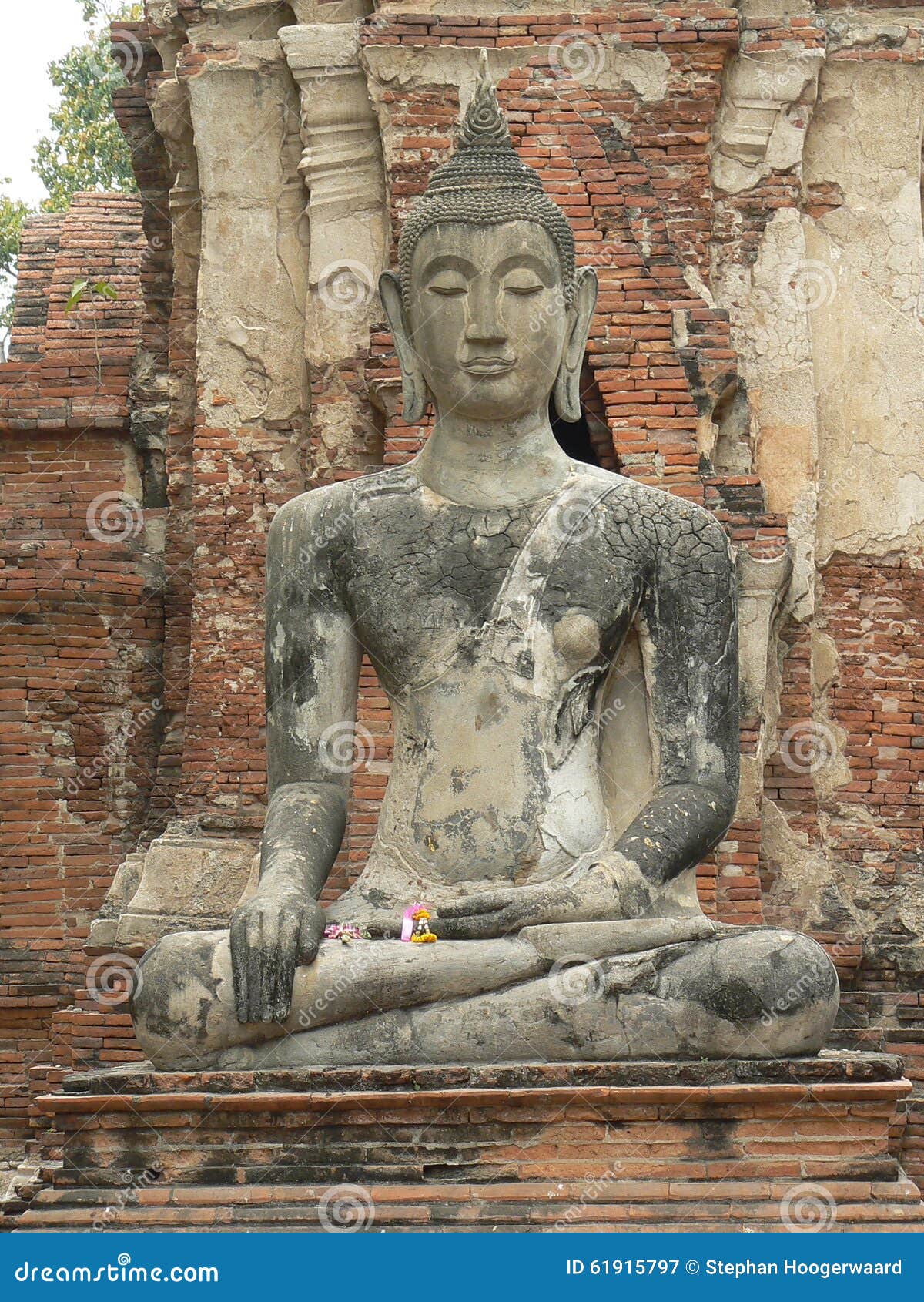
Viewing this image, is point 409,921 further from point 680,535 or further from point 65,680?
point 65,680

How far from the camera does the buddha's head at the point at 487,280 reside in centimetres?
714

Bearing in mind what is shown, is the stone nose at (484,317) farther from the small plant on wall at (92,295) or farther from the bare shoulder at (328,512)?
the small plant on wall at (92,295)

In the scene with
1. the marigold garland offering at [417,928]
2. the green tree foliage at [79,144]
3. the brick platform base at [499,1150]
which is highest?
the green tree foliage at [79,144]

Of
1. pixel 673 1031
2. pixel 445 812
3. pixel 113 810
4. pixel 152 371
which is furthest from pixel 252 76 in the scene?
pixel 673 1031

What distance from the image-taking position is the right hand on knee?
20.7 ft

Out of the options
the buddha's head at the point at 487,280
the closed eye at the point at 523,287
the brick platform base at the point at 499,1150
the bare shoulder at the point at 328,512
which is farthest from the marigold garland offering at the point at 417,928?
the closed eye at the point at 523,287

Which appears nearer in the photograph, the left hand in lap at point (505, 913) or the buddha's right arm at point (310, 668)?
the left hand in lap at point (505, 913)

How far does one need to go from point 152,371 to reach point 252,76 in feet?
5.78

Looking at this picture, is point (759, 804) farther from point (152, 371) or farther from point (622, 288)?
point (152, 371)

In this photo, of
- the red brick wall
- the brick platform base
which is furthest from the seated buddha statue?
the red brick wall

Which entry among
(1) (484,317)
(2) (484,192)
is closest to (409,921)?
(1) (484,317)

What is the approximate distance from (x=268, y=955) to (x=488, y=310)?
2083 mm

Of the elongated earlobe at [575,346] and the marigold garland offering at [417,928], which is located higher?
the elongated earlobe at [575,346]

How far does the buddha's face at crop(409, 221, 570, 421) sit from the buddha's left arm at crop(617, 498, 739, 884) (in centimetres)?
62
